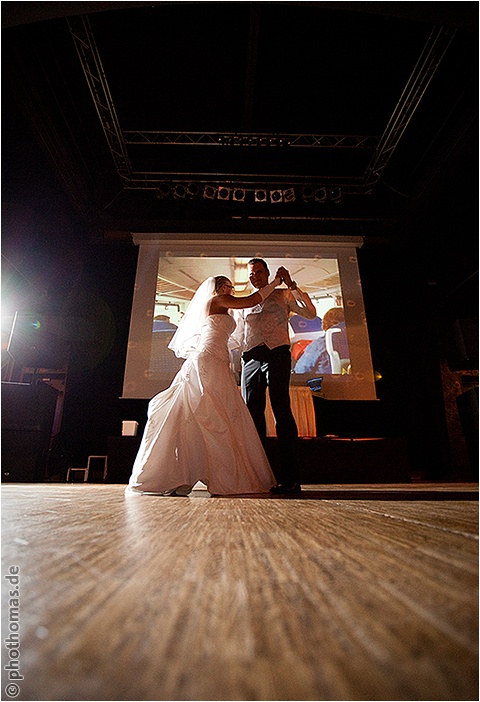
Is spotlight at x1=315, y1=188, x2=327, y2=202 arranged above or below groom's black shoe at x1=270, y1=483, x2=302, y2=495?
above

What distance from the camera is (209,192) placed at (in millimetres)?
5336

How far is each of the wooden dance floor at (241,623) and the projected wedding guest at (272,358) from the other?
1884 mm

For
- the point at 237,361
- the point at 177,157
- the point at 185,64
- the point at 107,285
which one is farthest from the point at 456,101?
the point at 107,285

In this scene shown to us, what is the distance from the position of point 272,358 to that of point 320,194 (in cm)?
374

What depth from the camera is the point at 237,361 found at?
4.71 metres

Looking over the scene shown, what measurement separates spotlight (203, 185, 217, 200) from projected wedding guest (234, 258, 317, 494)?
304cm

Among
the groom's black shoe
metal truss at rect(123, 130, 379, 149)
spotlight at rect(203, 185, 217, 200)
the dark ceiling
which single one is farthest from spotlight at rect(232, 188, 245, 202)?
the groom's black shoe

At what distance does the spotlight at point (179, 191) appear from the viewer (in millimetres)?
5322

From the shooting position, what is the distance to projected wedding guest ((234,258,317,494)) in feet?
7.32

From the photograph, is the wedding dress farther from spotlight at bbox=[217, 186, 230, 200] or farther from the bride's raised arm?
spotlight at bbox=[217, 186, 230, 200]

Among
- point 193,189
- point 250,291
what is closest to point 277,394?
point 250,291

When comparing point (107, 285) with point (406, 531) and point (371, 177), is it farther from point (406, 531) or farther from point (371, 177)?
point (406, 531)

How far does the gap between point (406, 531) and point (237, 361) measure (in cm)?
423

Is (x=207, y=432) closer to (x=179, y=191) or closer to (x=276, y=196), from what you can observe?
(x=276, y=196)
